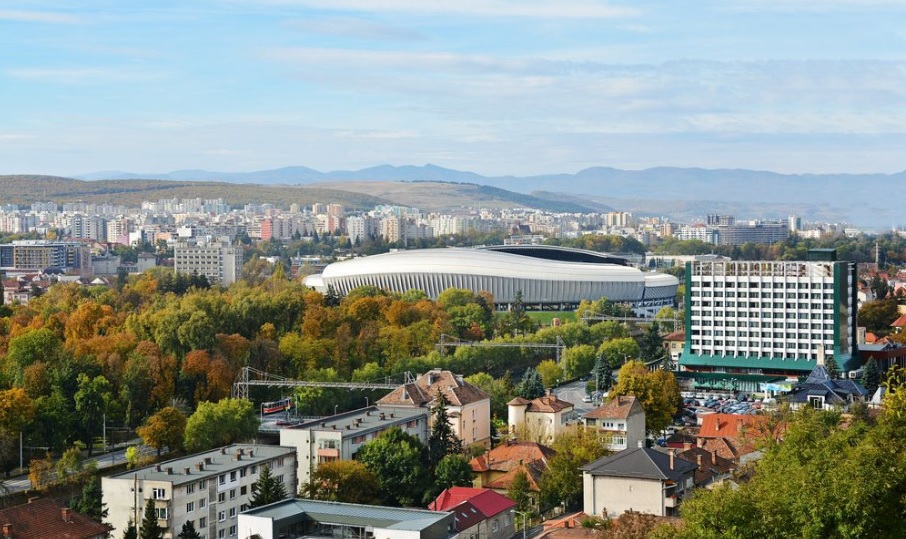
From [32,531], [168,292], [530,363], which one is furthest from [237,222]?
[32,531]

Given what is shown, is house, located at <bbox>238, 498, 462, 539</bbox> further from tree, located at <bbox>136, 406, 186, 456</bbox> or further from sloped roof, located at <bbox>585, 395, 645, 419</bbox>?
sloped roof, located at <bbox>585, 395, 645, 419</bbox>

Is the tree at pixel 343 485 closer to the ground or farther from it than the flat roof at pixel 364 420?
closer to the ground

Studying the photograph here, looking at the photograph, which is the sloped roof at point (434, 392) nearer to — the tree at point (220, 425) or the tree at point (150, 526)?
the tree at point (220, 425)

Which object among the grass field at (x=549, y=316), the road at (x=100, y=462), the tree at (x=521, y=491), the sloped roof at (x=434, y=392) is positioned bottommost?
the grass field at (x=549, y=316)

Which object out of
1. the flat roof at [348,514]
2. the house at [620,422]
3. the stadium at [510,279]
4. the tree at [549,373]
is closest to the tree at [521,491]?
Result: the flat roof at [348,514]

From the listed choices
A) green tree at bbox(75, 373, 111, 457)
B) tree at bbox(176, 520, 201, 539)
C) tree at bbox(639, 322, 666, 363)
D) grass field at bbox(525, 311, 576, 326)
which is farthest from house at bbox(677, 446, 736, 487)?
grass field at bbox(525, 311, 576, 326)
